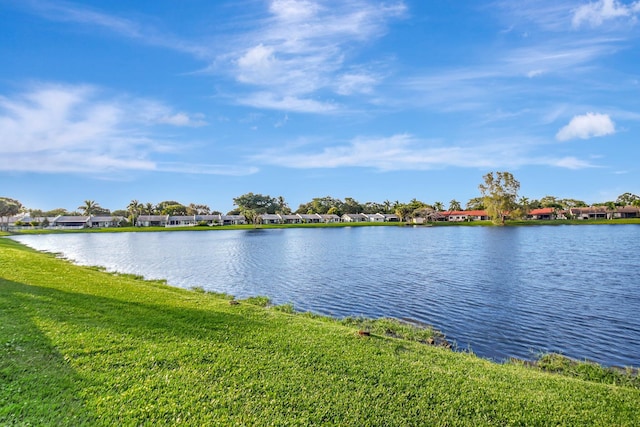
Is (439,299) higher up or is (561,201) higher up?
(561,201)

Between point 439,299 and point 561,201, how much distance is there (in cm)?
16036

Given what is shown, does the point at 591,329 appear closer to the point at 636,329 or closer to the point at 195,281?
the point at 636,329

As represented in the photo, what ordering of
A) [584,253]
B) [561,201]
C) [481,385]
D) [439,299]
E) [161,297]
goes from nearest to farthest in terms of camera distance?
[481,385]
[161,297]
[439,299]
[584,253]
[561,201]

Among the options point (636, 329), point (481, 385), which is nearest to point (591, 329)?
point (636, 329)

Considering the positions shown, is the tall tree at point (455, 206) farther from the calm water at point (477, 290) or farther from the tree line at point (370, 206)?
the calm water at point (477, 290)

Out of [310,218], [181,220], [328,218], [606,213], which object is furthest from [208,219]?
[606,213]

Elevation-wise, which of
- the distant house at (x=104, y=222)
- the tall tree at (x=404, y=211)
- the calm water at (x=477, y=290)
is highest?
the tall tree at (x=404, y=211)

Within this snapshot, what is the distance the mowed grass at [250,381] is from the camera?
5324 mm

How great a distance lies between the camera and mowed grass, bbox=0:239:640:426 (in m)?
5.32

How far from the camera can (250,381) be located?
6.27 m

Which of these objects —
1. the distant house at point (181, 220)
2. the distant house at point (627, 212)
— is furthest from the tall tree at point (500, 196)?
the distant house at point (181, 220)

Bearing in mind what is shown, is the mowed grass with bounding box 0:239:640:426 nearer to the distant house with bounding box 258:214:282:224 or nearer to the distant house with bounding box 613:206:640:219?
the distant house with bounding box 258:214:282:224

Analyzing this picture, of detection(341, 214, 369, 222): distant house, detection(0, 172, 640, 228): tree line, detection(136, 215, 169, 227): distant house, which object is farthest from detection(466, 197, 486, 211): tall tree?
detection(136, 215, 169, 227): distant house

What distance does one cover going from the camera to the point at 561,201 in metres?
147
